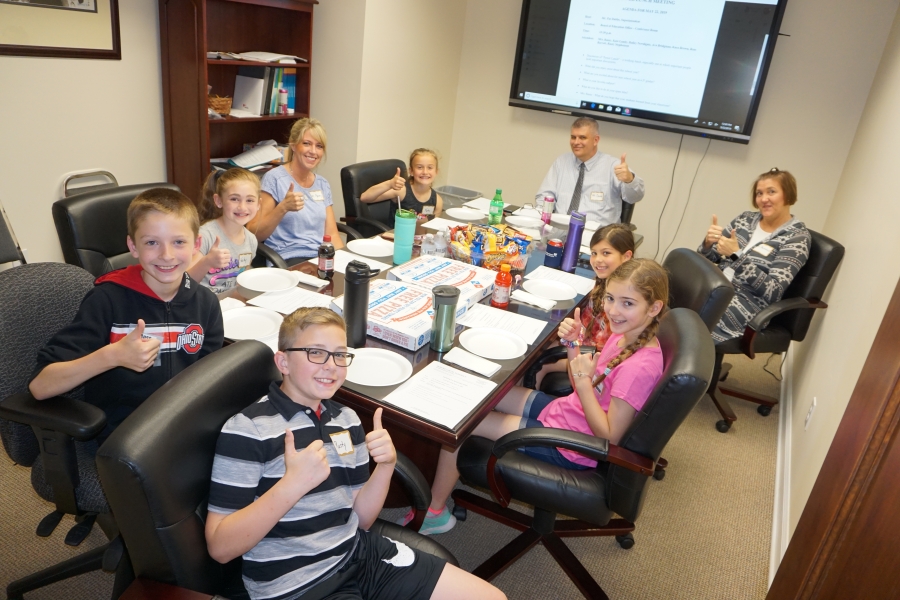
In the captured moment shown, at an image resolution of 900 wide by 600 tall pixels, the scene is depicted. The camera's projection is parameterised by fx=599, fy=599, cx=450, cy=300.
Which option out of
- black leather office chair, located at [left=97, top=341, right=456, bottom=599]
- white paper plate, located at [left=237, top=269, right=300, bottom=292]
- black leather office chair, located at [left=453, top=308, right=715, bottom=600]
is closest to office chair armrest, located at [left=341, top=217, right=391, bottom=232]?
white paper plate, located at [left=237, top=269, right=300, bottom=292]

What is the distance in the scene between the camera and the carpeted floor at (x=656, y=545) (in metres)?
1.87

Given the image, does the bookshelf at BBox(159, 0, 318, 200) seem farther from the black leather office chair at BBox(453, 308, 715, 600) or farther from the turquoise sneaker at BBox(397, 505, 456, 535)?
the black leather office chair at BBox(453, 308, 715, 600)

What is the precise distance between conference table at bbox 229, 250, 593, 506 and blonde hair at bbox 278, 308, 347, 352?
0.94 ft

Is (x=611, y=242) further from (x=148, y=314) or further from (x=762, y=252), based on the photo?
(x=148, y=314)

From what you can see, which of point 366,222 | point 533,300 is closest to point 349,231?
point 366,222

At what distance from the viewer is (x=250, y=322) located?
5.93 feet

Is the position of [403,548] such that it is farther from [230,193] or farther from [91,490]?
[230,193]

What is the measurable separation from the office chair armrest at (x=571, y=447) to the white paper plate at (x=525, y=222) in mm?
1752

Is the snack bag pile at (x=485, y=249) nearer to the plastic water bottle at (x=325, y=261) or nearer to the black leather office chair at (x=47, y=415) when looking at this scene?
the plastic water bottle at (x=325, y=261)

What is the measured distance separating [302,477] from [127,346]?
0.54 m

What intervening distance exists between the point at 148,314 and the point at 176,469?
25.4 inches

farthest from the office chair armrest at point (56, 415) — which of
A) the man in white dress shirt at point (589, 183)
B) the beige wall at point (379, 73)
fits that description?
the beige wall at point (379, 73)

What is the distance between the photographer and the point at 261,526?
1095 millimetres

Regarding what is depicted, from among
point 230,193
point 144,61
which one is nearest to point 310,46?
point 144,61
